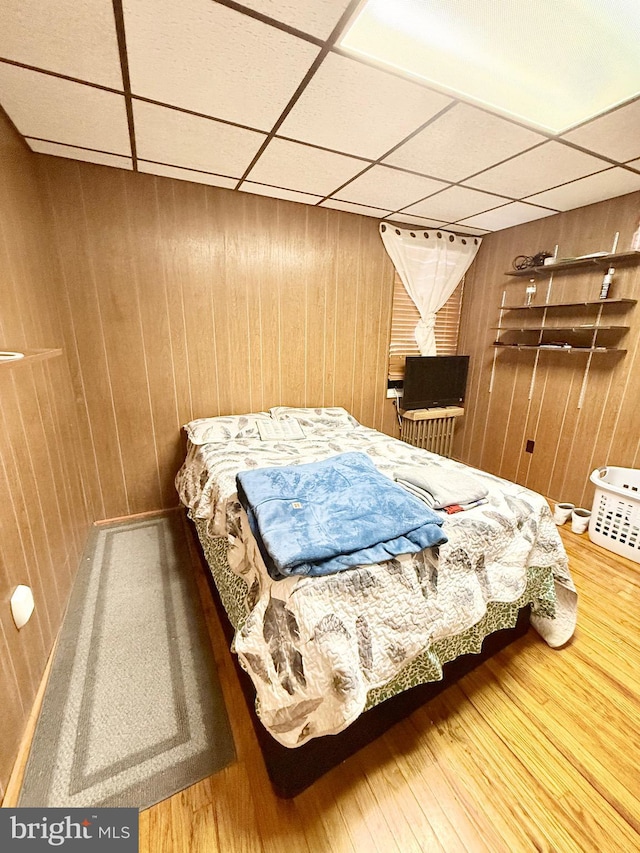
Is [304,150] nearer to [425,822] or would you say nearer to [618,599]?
[425,822]

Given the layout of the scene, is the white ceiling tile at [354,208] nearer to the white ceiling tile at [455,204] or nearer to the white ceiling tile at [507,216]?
the white ceiling tile at [455,204]

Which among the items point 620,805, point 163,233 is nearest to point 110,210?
point 163,233

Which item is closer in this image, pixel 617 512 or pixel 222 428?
pixel 617 512

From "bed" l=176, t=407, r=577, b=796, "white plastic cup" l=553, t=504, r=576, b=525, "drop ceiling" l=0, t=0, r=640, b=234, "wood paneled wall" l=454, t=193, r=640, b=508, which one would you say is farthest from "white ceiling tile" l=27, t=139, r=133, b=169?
"white plastic cup" l=553, t=504, r=576, b=525

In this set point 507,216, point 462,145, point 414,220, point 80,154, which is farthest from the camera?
point 414,220

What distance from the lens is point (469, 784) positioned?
113cm

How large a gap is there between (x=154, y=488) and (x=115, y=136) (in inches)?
86.9

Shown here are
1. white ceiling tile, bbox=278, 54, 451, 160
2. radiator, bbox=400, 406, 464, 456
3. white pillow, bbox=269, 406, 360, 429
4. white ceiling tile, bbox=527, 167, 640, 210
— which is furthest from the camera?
radiator, bbox=400, 406, 464, 456

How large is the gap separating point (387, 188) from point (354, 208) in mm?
490

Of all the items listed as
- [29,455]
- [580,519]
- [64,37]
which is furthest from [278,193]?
[580,519]

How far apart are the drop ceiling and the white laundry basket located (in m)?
1.95

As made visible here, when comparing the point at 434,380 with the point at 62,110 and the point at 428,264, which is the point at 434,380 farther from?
the point at 62,110

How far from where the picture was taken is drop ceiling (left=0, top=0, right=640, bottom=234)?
1136 mm

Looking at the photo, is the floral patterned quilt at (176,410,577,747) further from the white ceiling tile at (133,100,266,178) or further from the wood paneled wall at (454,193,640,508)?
the white ceiling tile at (133,100,266,178)
